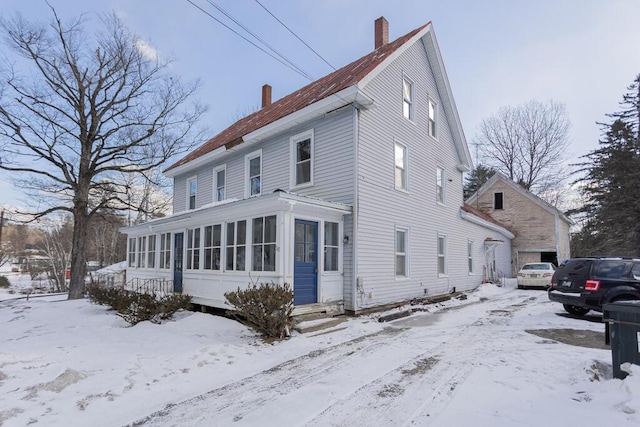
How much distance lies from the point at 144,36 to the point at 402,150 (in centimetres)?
1445

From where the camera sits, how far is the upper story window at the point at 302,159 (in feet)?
37.0

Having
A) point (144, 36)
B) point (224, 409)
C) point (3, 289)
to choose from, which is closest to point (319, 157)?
point (224, 409)

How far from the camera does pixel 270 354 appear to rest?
6324mm

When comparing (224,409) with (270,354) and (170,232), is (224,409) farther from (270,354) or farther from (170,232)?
(170,232)

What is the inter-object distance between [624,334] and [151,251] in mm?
14264

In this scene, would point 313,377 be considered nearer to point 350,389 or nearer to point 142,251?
point 350,389

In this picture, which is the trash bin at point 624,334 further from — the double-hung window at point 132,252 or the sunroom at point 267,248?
the double-hung window at point 132,252

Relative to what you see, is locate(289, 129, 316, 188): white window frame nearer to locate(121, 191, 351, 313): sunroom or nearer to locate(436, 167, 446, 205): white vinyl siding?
locate(121, 191, 351, 313): sunroom

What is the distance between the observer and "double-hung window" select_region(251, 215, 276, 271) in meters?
8.67

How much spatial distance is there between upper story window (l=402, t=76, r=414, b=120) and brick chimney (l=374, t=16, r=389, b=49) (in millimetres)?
2688

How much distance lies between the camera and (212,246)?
1061 cm

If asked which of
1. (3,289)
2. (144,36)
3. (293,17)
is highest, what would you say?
(144,36)

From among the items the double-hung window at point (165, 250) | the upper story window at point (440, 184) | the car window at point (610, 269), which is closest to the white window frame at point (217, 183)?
the double-hung window at point (165, 250)

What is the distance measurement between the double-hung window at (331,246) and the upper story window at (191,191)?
9024mm
